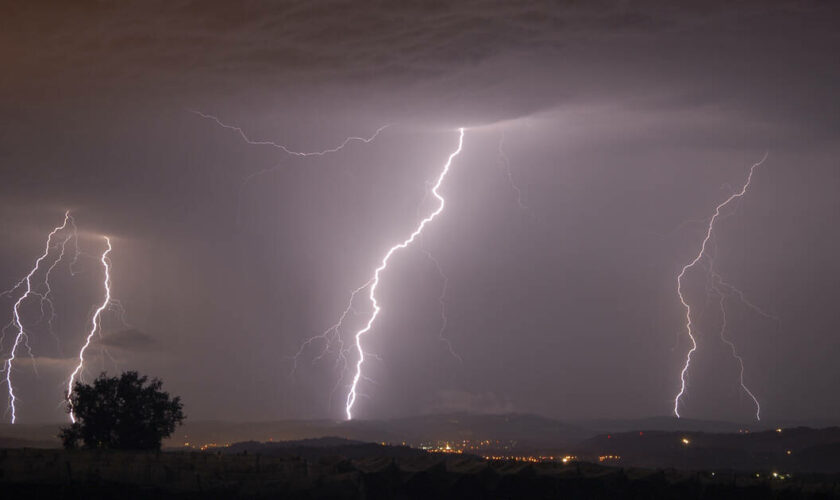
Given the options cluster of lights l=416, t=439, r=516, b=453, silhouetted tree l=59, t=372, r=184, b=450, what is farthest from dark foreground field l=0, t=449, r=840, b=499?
cluster of lights l=416, t=439, r=516, b=453

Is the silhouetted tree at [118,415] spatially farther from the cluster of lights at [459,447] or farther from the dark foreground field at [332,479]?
the cluster of lights at [459,447]

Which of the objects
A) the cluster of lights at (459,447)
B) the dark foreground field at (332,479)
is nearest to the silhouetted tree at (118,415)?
the dark foreground field at (332,479)

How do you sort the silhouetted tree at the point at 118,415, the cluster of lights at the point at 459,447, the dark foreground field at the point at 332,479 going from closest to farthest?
1. the dark foreground field at the point at 332,479
2. the silhouetted tree at the point at 118,415
3. the cluster of lights at the point at 459,447

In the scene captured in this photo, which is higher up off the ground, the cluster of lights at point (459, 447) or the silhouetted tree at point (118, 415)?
the silhouetted tree at point (118, 415)

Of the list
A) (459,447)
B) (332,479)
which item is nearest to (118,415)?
(332,479)

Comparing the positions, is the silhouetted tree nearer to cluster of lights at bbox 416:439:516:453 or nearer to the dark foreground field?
the dark foreground field
